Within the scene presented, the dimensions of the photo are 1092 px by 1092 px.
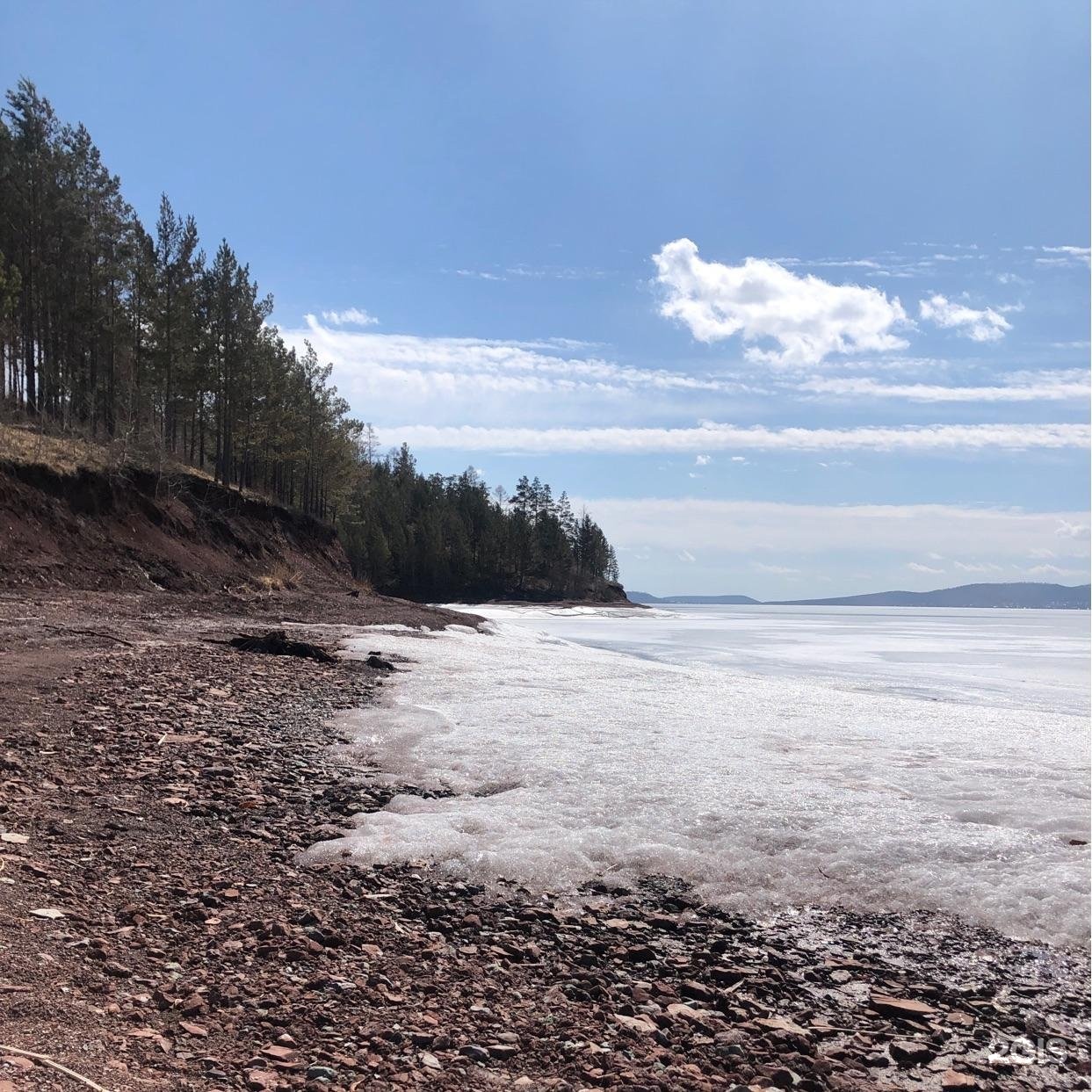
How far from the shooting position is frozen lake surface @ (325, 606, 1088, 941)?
15.2 ft

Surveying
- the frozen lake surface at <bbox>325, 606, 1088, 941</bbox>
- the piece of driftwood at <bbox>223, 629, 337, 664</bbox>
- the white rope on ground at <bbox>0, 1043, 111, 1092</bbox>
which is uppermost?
the piece of driftwood at <bbox>223, 629, 337, 664</bbox>

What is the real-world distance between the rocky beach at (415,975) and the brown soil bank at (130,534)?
17.1 m

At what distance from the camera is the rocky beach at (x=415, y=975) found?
2.72m

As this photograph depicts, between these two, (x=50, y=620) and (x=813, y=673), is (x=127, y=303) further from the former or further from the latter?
(x=813, y=673)

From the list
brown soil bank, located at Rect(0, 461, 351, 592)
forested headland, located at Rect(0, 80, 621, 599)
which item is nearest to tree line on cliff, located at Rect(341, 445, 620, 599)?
forested headland, located at Rect(0, 80, 621, 599)

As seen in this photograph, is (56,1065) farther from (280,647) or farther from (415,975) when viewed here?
(280,647)

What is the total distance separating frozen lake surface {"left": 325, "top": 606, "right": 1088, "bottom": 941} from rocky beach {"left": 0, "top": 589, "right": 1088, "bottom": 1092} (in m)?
0.38

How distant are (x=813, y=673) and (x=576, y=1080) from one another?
14.6 m

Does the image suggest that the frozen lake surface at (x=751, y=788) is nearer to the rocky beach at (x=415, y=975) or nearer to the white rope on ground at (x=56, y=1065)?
the rocky beach at (x=415, y=975)

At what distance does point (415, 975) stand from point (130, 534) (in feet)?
80.3

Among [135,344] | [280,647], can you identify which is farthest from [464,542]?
[280,647]

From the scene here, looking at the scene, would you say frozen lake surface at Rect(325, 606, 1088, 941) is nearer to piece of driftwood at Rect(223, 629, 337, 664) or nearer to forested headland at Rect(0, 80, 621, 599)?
piece of driftwood at Rect(223, 629, 337, 664)

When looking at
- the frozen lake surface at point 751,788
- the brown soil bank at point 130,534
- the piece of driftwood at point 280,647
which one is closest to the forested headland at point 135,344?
the brown soil bank at point 130,534

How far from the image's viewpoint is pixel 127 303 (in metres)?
38.3
